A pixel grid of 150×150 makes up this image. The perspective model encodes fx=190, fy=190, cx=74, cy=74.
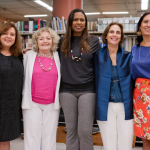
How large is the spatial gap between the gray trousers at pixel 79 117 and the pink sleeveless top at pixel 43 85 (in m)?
0.13

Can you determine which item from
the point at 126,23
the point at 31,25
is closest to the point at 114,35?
the point at 126,23

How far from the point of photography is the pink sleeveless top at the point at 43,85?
1968mm

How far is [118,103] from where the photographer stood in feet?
5.95

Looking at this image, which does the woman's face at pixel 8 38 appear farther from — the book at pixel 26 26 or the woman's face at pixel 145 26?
the book at pixel 26 26

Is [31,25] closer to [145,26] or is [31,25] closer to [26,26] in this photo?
[26,26]

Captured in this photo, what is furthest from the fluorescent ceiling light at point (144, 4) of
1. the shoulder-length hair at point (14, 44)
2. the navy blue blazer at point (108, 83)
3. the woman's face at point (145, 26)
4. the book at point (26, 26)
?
the shoulder-length hair at point (14, 44)

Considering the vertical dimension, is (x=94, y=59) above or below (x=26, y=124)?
above

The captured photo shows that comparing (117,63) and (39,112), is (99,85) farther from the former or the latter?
(39,112)

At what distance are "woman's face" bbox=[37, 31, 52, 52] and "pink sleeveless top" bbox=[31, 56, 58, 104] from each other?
227 millimetres

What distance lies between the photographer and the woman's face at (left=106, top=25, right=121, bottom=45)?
1.90 metres

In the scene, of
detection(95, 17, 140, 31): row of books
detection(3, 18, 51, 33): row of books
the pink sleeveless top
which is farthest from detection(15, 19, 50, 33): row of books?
the pink sleeveless top

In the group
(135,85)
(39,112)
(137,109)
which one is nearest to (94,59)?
(135,85)

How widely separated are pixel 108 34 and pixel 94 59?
0.96 feet

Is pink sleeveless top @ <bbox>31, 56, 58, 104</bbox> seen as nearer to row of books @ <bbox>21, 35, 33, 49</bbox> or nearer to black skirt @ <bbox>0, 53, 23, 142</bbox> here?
black skirt @ <bbox>0, 53, 23, 142</bbox>
